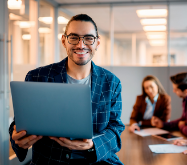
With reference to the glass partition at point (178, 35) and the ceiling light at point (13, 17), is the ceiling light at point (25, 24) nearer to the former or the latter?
the ceiling light at point (13, 17)

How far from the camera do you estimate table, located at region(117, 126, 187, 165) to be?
1.52 meters

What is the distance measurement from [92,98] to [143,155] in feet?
2.47

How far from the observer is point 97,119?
48.1 inches

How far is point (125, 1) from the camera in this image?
4086 mm

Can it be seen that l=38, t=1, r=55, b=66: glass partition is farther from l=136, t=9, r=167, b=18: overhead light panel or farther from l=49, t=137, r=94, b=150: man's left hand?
l=49, t=137, r=94, b=150: man's left hand

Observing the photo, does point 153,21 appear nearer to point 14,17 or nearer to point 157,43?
point 157,43

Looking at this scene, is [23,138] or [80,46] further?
[80,46]

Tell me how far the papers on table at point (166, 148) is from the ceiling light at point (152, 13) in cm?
297

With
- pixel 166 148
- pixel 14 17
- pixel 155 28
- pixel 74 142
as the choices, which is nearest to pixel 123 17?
pixel 155 28

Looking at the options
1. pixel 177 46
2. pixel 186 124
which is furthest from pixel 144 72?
pixel 186 124

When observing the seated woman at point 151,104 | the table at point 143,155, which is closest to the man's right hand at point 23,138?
the table at point 143,155

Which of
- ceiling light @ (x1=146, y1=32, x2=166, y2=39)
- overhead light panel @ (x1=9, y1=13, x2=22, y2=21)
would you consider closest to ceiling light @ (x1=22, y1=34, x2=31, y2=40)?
overhead light panel @ (x1=9, y1=13, x2=22, y2=21)

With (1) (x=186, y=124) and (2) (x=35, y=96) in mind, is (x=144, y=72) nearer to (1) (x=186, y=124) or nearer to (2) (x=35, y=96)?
(1) (x=186, y=124)

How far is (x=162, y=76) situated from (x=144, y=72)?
350 mm
